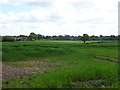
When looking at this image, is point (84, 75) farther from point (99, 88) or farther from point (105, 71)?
point (99, 88)

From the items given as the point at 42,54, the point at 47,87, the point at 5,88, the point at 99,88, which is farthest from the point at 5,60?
the point at 99,88

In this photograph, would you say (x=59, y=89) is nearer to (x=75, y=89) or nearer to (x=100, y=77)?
(x=75, y=89)

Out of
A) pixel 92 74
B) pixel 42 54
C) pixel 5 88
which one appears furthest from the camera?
pixel 42 54

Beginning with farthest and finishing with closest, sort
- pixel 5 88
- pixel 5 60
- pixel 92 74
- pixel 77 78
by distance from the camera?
pixel 5 60
pixel 92 74
pixel 77 78
pixel 5 88

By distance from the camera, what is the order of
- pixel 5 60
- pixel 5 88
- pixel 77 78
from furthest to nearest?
pixel 5 60 → pixel 77 78 → pixel 5 88

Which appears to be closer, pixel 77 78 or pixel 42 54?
pixel 77 78

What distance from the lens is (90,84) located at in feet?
40.5

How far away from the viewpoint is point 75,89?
11.1 m

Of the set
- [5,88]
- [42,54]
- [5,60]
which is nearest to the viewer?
[5,88]

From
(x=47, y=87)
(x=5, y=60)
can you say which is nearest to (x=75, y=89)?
(x=47, y=87)

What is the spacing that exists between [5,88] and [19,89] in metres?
1.26

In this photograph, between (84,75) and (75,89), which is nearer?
(75,89)

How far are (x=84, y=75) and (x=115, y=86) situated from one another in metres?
3.66

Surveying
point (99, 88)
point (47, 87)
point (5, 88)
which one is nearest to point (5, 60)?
point (5, 88)
